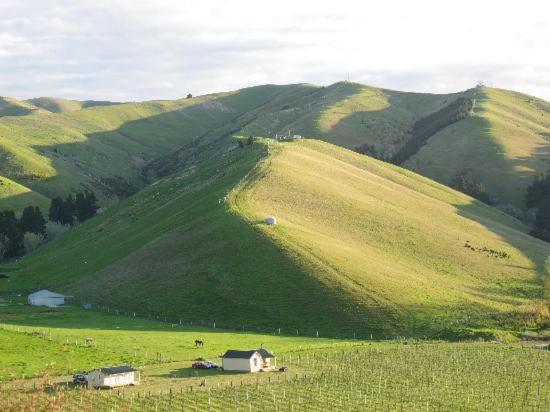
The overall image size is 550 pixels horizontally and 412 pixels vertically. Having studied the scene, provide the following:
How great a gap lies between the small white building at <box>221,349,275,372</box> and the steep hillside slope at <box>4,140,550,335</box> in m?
22.0

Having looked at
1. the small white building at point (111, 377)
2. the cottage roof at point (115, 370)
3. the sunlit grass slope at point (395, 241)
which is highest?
the sunlit grass slope at point (395, 241)

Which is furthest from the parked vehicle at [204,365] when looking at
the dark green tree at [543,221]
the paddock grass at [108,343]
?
the dark green tree at [543,221]

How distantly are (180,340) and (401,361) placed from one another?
81.6ft

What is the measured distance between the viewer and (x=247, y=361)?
210 feet

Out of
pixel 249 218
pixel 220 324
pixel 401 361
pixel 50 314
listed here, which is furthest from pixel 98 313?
pixel 401 361

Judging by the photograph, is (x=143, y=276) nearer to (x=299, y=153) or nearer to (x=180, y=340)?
(x=180, y=340)

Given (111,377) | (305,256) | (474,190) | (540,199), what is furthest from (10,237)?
(540,199)

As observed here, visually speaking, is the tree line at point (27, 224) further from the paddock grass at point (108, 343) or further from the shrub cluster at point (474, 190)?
the shrub cluster at point (474, 190)

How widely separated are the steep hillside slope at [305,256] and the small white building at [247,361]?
22.0 metres

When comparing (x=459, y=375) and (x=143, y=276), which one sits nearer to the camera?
(x=459, y=375)

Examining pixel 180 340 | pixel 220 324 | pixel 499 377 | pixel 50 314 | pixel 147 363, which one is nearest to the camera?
pixel 499 377

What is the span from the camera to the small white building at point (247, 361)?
6419cm

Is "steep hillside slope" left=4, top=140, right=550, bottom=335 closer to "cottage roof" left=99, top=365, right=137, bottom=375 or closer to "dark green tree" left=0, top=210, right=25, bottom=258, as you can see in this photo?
"dark green tree" left=0, top=210, right=25, bottom=258

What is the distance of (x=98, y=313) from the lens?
98.0 meters
